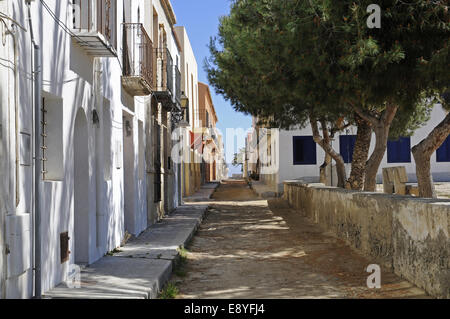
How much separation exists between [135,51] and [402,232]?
7.40 metres

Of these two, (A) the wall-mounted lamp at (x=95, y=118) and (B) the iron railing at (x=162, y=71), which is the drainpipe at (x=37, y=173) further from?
(B) the iron railing at (x=162, y=71)

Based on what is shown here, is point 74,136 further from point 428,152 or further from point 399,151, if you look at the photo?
point 399,151

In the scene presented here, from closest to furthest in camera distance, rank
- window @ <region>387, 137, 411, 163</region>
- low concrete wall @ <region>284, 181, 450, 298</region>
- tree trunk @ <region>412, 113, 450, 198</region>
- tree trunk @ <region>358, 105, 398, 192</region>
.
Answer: low concrete wall @ <region>284, 181, 450, 298</region>, tree trunk @ <region>412, 113, 450, 198</region>, tree trunk @ <region>358, 105, 398, 192</region>, window @ <region>387, 137, 411, 163</region>

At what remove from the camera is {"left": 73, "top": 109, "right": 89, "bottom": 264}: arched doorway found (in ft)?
27.9

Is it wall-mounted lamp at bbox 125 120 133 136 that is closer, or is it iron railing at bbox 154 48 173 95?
wall-mounted lamp at bbox 125 120 133 136

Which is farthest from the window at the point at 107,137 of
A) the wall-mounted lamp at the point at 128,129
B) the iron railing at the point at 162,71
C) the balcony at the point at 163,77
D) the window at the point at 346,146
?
the window at the point at 346,146

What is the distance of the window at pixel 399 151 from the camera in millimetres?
29781

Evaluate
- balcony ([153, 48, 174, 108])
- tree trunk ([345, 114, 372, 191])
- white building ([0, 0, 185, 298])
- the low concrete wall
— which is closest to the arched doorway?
white building ([0, 0, 185, 298])

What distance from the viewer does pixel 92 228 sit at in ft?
28.6

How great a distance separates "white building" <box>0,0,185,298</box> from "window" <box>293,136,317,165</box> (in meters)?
14.5

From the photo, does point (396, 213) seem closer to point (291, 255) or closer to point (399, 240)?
point (399, 240)

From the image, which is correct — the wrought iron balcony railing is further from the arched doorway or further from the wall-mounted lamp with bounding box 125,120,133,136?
the arched doorway
